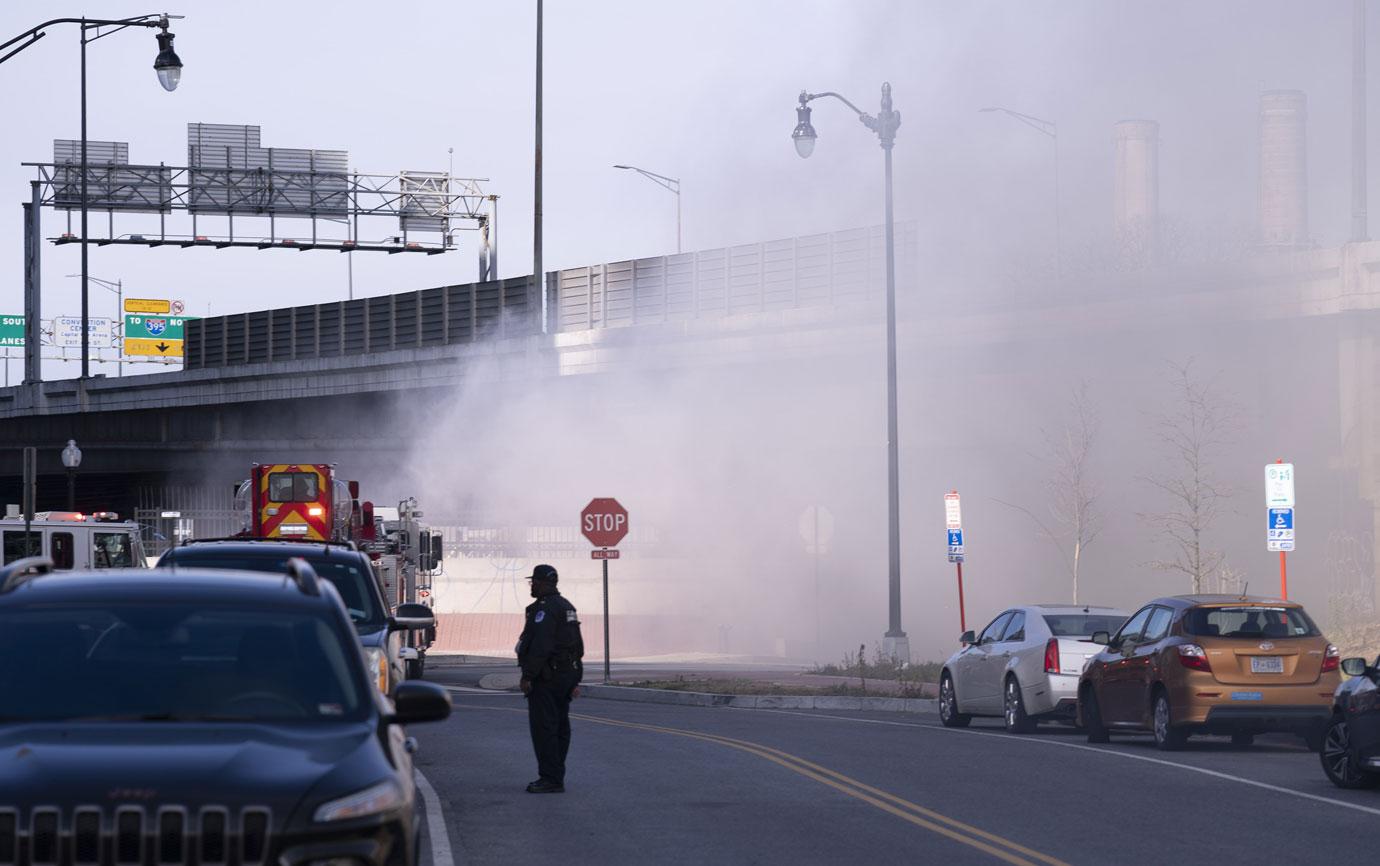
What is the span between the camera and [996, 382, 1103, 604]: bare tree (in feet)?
148

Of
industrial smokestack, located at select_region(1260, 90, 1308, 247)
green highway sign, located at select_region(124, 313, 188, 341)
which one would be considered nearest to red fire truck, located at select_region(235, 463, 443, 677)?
industrial smokestack, located at select_region(1260, 90, 1308, 247)

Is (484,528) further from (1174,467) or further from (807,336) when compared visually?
(1174,467)

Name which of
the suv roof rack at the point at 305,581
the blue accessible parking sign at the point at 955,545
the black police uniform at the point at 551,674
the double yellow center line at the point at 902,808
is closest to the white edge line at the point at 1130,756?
the double yellow center line at the point at 902,808

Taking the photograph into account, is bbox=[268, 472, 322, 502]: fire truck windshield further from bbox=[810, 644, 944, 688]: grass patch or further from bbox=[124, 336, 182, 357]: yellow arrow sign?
bbox=[124, 336, 182, 357]: yellow arrow sign

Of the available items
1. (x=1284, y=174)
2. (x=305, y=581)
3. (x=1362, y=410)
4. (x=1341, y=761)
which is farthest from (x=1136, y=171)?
(x=305, y=581)

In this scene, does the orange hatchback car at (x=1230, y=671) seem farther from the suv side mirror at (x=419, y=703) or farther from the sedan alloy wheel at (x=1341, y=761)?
the suv side mirror at (x=419, y=703)

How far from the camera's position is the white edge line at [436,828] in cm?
1107

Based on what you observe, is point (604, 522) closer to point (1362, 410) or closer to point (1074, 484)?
point (1362, 410)

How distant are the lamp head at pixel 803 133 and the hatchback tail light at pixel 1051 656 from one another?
1559cm

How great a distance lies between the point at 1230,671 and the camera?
59.8ft

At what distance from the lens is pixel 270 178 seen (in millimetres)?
60500

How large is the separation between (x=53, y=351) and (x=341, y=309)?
91387mm

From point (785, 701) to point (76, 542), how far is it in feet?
39.3

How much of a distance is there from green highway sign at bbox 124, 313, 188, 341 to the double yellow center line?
333 ft
